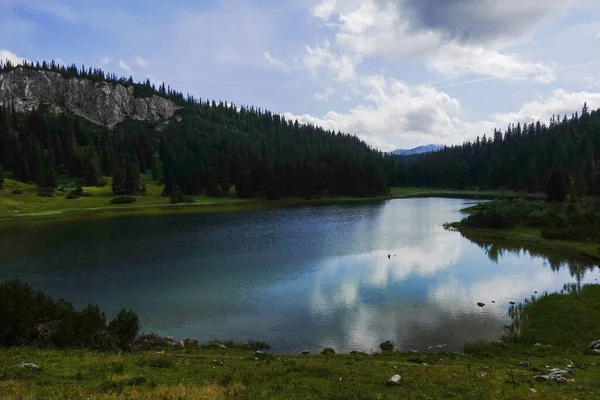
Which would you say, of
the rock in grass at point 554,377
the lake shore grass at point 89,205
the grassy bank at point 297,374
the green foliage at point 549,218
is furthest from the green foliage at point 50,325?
the lake shore grass at point 89,205

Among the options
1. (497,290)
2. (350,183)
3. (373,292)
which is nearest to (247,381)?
(373,292)

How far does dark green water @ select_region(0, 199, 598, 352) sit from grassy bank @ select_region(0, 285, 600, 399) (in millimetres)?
3791

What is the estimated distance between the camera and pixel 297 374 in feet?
52.4

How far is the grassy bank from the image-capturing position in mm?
13016

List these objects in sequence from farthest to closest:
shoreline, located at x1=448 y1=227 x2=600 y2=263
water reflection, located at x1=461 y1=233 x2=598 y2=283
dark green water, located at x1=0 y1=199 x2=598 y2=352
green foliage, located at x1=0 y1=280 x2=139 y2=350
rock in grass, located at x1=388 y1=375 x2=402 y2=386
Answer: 1. shoreline, located at x1=448 y1=227 x2=600 y2=263
2. water reflection, located at x1=461 y1=233 x2=598 y2=283
3. dark green water, located at x1=0 y1=199 x2=598 y2=352
4. green foliage, located at x1=0 y1=280 x2=139 y2=350
5. rock in grass, located at x1=388 y1=375 x2=402 y2=386

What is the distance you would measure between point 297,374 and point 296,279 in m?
23.8

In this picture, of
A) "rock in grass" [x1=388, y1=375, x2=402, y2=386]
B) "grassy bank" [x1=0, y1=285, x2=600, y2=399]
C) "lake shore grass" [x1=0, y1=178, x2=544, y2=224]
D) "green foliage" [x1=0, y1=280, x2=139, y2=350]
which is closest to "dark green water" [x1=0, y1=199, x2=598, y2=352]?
"grassy bank" [x1=0, y1=285, x2=600, y2=399]

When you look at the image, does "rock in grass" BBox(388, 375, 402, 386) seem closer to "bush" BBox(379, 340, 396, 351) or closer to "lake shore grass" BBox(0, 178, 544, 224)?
"bush" BBox(379, 340, 396, 351)

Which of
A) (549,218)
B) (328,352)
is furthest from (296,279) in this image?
(549,218)

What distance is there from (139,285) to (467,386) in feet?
105

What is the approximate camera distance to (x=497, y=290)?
119 feet

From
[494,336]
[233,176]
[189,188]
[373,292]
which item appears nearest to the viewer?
[494,336]

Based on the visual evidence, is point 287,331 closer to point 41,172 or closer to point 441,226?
point 441,226

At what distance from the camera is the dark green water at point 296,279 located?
2700 centimetres
